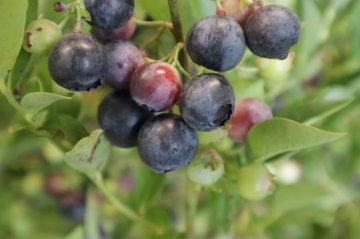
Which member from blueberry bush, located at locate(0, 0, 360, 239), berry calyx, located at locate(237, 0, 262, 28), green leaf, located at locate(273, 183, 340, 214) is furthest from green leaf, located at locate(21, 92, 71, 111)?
green leaf, located at locate(273, 183, 340, 214)

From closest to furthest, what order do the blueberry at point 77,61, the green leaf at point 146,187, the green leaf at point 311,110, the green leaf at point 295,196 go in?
the blueberry at point 77,61 → the green leaf at point 311,110 → the green leaf at point 146,187 → the green leaf at point 295,196

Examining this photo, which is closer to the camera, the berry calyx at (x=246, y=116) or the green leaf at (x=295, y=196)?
the berry calyx at (x=246, y=116)

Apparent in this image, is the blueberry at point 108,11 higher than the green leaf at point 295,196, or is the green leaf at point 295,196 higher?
the blueberry at point 108,11

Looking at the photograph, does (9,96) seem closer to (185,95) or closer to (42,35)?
(42,35)

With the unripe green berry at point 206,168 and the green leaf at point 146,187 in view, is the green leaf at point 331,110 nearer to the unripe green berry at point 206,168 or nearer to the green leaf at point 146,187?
the unripe green berry at point 206,168

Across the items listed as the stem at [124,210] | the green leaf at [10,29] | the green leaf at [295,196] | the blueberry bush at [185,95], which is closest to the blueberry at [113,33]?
the blueberry bush at [185,95]

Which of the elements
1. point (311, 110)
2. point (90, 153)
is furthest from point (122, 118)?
point (311, 110)

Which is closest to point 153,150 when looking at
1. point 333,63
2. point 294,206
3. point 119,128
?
point 119,128

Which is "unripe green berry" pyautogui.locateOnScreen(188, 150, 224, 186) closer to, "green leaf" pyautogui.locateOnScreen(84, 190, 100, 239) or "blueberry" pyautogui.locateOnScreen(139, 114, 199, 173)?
"blueberry" pyautogui.locateOnScreen(139, 114, 199, 173)
